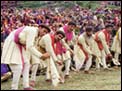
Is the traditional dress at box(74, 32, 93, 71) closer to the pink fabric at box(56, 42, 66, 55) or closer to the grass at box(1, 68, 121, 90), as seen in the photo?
the grass at box(1, 68, 121, 90)

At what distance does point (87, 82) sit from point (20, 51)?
2.03 m

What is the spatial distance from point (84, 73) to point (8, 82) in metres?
2.27

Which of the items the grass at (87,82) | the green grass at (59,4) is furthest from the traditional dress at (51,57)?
the green grass at (59,4)

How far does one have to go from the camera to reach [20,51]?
7.17 meters

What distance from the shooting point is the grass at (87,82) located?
7.82 m

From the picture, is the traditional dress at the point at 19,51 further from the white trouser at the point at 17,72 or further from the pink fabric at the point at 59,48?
the pink fabric at the point at 59,48

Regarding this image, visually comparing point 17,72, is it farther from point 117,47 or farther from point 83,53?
point 117,47

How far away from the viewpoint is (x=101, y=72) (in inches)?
416

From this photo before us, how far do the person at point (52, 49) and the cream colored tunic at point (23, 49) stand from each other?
686mm

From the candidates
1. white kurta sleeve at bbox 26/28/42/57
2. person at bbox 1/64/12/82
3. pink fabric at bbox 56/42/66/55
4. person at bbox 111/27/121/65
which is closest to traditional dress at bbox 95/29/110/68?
person at bbox 111/27/121/65

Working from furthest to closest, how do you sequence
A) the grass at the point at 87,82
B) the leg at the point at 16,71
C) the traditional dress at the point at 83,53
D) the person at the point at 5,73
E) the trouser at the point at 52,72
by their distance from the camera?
the traditional dress at the point at 83,53, the person at the point at 5,73, the trouser at the point at 52,72, the grass at the point at 87,82, the leg at the point at 16,71

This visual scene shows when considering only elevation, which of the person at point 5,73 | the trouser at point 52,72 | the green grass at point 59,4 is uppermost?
the trouser at point 52,72

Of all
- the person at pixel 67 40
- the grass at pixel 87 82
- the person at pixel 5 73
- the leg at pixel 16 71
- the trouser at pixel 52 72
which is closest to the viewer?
the leg at pixel 16 71

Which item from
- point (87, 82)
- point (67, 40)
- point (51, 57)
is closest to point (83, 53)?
point (67, 40)
